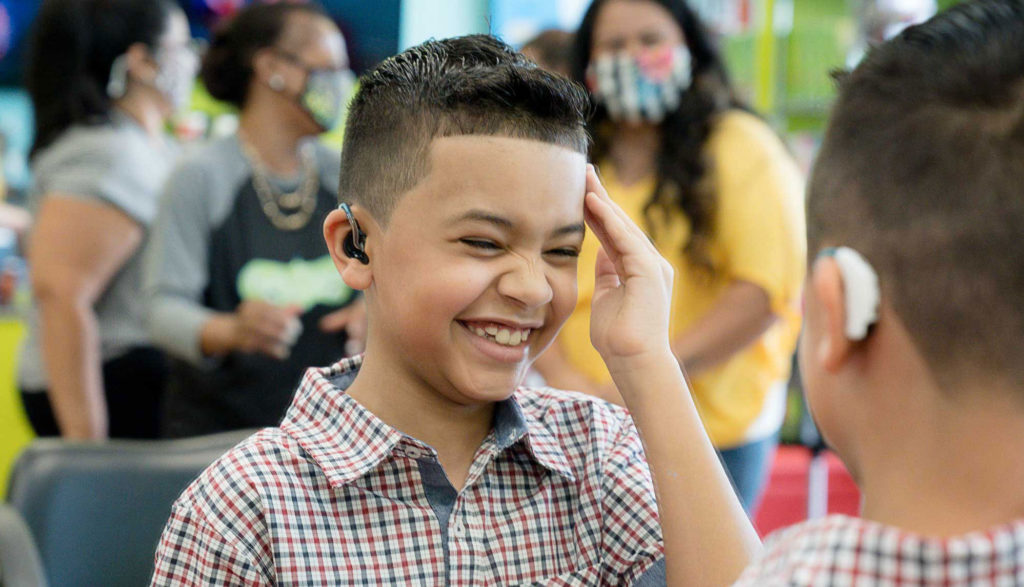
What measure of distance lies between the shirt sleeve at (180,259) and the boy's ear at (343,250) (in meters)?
1.00

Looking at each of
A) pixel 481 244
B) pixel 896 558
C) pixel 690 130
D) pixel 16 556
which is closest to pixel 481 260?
pixel 481 244

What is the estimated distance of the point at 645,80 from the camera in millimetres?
2105

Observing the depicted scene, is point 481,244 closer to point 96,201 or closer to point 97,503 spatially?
point 97,503

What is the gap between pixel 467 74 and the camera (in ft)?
3.26

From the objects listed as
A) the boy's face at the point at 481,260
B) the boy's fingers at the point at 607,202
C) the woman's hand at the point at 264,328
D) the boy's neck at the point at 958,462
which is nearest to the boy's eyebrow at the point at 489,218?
the boy's face at the point at 481,260

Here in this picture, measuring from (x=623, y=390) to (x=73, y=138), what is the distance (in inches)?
65.1

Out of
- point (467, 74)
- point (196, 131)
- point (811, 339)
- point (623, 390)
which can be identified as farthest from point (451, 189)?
point (196, 131)

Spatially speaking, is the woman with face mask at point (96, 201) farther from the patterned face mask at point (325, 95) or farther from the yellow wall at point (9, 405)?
the yellow wall at point (9, 405)

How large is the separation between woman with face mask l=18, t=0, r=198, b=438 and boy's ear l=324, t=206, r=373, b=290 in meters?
1.26

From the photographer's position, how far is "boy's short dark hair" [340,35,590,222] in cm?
98

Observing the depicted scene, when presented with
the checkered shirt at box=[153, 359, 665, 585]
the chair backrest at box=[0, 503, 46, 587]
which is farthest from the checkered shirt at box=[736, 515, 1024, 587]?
the chair backrest at box=[0, 503, 46, 587]

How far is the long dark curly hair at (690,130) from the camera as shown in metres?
1.98

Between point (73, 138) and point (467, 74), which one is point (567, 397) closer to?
point (467, 74)

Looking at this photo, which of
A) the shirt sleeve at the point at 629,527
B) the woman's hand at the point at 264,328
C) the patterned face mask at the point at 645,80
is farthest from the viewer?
the patterned face mask at the point at 645,80
